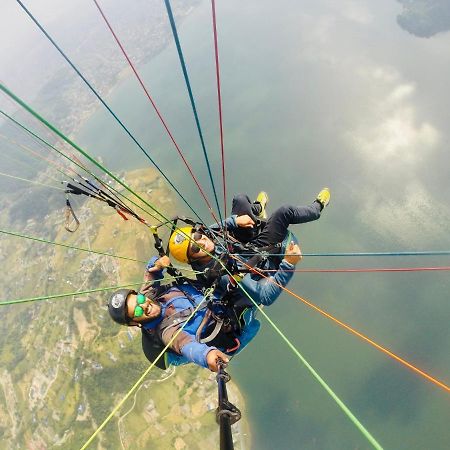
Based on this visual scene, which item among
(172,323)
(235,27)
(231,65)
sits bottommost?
(172,323)

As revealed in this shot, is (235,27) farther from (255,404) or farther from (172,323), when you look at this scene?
(172,323)

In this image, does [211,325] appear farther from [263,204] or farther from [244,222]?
[263,204]

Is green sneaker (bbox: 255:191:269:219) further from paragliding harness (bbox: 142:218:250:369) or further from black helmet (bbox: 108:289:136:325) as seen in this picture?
black helmet (bbox: 108:289:136:325)

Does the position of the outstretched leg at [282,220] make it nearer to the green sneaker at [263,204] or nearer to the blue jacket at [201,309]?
Answer: the green sneaker at [263,204]

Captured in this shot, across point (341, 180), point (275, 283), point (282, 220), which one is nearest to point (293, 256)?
point (275, 283)

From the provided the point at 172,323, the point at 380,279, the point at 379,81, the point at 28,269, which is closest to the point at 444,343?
the point at 380,279

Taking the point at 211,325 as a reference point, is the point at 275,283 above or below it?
above

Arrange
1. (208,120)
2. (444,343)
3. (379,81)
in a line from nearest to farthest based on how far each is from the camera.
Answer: (444,343)
(379,81)
(208,120)
